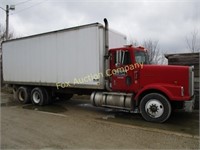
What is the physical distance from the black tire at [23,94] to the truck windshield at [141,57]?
6650mm

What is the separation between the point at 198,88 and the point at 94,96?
4.79 m

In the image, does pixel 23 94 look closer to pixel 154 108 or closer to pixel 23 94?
pixel 23 94

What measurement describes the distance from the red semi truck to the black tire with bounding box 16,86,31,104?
0.05 meters

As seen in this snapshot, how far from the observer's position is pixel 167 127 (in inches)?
Answer: 276

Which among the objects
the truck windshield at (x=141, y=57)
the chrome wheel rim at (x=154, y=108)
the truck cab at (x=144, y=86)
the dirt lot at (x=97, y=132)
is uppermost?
the truck windshield at (x=141, y=57)

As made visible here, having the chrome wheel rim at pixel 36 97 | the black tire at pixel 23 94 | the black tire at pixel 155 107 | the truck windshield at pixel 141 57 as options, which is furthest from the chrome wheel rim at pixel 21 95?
the black tire at pixel 155 107

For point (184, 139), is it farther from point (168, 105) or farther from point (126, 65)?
point (126, 65)

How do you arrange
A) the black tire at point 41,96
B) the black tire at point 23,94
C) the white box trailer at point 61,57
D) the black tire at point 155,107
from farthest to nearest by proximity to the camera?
the black tire at point 23,94
the black tire at point 41,96
the white box trailer at point 61,57
the black tire at point 155,107

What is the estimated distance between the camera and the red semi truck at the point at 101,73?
293 inches

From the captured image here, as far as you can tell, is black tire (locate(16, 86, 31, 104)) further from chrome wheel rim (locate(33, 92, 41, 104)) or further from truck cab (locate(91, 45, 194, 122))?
truck cab (locate(91, 45, 194, 122))

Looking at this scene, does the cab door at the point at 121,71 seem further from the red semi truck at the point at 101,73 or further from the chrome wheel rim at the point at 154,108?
the chrome wheel rim at the point at 154,108

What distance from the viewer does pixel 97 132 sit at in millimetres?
6363

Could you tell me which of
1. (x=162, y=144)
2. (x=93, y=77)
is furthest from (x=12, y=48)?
(x=162, y=144)

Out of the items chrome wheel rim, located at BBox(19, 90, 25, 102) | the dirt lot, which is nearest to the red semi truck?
chrome wheel rim, located at BBox(19, 90, 25, 102)
